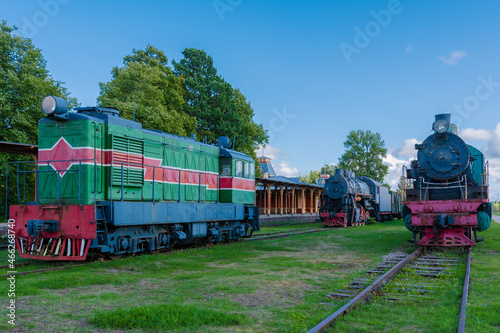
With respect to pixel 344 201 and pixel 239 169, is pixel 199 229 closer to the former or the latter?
pixel 239 169

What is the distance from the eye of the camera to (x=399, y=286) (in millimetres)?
7941

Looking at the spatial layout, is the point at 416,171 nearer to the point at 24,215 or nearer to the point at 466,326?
the point at 466,326

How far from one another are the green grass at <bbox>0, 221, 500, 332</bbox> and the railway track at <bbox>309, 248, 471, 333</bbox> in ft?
0.59

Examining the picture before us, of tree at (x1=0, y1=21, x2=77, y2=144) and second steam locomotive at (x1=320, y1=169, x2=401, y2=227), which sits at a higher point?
tree at (x1=0, y1=21, x2=77, y2=144)

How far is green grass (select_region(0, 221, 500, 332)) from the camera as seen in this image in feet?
18.2

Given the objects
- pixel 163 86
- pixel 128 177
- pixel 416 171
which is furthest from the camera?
pixel 163 86

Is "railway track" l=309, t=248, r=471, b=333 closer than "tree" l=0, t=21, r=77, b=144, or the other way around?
"railway track" l=309, t=248, r=471, b=333

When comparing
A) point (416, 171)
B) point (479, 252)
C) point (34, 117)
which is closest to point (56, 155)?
point (416, 171)

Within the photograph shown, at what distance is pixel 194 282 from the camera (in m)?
8.48

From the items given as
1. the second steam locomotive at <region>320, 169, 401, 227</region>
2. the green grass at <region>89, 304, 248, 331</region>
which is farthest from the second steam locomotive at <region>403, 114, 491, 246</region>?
the second steam locomotive at <region>320, 169, 401, 227</region>

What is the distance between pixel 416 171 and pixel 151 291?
419 inches

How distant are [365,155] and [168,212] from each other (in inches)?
2654

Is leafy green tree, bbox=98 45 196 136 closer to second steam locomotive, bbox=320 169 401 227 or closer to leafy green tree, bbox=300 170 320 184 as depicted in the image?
second steam locomotive, bbox=320 169 401 227

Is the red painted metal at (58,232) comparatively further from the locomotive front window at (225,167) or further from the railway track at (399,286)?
the locomotive front window at (225,167)
